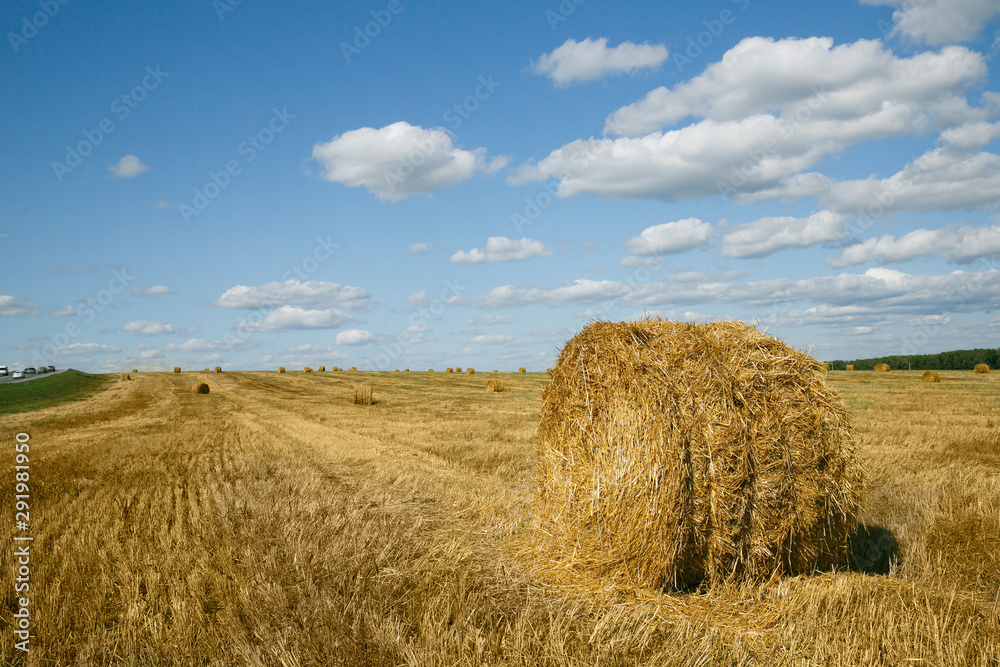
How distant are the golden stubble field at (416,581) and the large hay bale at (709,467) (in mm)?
289

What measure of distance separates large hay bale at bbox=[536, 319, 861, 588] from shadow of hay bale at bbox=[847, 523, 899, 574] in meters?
0.73

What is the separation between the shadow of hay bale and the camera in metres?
5.94

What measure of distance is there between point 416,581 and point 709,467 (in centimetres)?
269

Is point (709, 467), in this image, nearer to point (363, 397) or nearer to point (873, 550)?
point (873, 550)

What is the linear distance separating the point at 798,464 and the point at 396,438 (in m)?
10.5

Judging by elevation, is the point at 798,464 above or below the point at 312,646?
above

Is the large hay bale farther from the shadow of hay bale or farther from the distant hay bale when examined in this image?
the distant hay bale

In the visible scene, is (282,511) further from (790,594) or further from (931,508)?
(931,508)

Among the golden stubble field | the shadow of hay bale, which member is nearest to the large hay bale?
the golden stubble field

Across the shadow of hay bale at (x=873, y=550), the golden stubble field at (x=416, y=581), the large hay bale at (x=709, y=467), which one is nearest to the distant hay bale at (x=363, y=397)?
the golden stubble field at (x=416, y=581)

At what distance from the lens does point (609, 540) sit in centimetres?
525

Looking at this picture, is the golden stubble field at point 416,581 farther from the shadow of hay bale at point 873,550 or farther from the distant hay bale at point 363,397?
the distant hay bale at point 363,397

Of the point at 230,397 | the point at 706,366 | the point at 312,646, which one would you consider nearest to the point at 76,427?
the point at 230,397

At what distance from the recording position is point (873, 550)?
6211 millimetres
